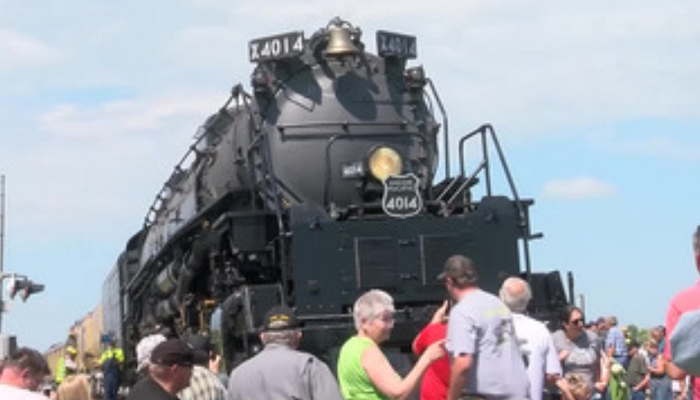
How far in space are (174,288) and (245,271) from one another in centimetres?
254

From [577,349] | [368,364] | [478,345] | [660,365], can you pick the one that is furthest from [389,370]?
[577,349]

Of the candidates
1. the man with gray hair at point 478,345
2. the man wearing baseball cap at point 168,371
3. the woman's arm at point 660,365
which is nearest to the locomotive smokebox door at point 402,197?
the woman's arm at point 660,365

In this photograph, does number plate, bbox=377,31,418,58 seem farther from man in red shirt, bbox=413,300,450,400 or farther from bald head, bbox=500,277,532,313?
man in red shirt, bbox=413,300,450,400

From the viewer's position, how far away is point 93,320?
28.4 meters

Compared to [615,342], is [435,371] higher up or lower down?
lower down

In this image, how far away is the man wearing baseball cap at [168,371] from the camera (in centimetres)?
679

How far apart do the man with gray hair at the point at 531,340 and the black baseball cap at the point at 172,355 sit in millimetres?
2803

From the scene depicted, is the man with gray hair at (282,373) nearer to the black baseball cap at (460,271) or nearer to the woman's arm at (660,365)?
the black baseball cap at (460,271)

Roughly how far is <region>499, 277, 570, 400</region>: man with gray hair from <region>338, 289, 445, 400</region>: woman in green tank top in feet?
5.28

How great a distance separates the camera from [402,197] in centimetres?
1424

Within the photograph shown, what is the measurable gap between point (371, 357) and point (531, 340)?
84.6 inches

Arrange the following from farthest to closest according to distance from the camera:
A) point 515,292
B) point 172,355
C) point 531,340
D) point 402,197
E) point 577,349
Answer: point 402,197 → point 577,349 → point 531,340 → point 515,292 → point 172,355

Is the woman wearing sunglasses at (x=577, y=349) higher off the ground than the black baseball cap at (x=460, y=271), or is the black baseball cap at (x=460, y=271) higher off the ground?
the black baseball cap at (x=460, y=271)

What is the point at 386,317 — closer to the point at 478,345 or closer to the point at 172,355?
the point at 478,345
